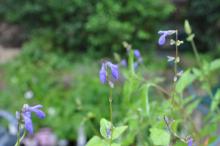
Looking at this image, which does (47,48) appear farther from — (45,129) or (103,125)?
(103,125)

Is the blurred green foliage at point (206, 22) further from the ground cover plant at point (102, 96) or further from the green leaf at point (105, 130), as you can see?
the green leaf at point (105, 130)

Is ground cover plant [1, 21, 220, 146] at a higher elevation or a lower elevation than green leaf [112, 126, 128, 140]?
lower

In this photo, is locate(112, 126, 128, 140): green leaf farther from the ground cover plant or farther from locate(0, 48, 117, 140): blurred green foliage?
locate(0, 48, 117, 140): blurred green foliage

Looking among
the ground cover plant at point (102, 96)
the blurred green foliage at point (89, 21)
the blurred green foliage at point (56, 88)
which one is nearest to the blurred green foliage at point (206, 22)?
the blurred green foliage at point (89, 21)

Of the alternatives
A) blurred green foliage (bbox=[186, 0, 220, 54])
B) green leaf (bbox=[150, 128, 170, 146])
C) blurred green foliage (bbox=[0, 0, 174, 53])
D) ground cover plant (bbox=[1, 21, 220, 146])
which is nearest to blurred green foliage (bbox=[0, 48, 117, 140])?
ground cover plant (bbox=[1, 21, 220, 146])

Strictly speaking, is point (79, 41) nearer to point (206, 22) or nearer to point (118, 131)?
point (206, 22)
